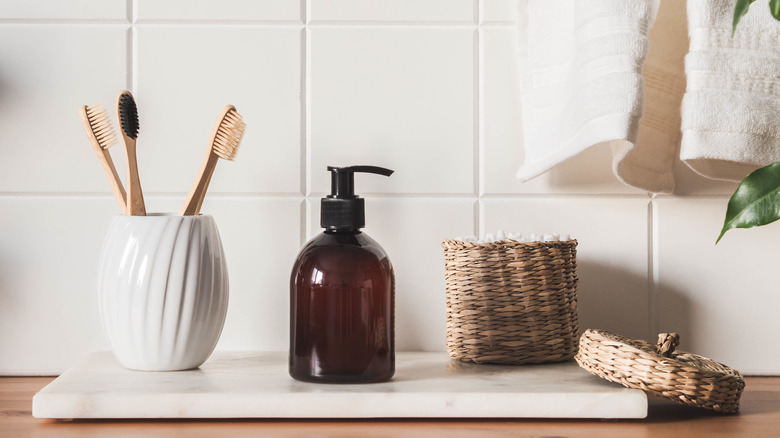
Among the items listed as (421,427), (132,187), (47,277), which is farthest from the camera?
(47,277)

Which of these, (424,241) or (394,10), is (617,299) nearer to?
(424,241)

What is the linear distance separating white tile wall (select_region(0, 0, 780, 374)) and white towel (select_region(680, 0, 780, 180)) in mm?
134

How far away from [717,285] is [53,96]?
2.44 ft

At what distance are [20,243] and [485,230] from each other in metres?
0.50

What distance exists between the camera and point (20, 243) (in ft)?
2.55

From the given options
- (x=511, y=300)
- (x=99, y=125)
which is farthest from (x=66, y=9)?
(x=511, y=300)

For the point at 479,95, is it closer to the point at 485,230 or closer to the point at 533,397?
the point at 485,230

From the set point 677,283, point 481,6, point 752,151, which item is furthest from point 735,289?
point 481,6

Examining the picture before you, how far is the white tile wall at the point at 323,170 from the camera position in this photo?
776mm

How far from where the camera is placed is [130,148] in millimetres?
672

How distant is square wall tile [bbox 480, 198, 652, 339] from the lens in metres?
0.79

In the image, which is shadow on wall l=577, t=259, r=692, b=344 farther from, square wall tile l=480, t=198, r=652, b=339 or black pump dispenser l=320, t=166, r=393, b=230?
black pump dispenser l=320, t=166, r=393, b=230

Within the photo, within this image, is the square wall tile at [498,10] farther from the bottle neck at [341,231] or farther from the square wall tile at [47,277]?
the square wall tile at [47,277]

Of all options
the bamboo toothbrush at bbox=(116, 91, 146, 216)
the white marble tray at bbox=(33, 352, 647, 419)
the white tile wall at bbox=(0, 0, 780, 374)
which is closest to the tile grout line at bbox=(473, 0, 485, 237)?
the white tile wall at bbox=(0, 0, 780, 374)
